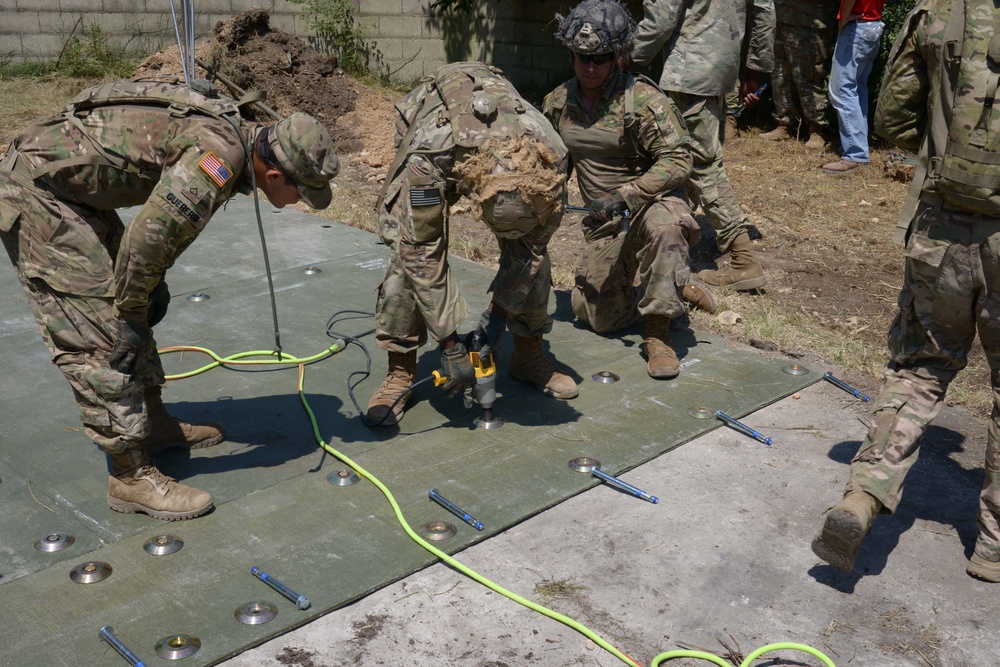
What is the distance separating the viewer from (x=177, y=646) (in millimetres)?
2715

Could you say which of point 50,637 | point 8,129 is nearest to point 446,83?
point 50,637

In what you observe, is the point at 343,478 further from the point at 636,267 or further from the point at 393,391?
the point at 636,267

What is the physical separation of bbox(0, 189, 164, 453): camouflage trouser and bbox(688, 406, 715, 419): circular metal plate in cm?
217

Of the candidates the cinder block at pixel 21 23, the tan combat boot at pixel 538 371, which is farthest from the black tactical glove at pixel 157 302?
the cinder block at pixel 21 23

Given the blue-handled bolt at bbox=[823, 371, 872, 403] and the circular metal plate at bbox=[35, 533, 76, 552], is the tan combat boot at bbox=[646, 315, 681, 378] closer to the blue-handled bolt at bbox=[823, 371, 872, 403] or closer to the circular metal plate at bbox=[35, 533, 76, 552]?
the blue-handled bolt at bbox=[823, 371, 872, 403]

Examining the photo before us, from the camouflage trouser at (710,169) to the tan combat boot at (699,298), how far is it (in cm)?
63

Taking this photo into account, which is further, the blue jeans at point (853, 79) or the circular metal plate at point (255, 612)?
the blue jeans at point (853, 79)

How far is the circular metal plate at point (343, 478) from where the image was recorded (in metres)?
3.58

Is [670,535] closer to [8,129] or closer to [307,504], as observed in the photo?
[307,504]

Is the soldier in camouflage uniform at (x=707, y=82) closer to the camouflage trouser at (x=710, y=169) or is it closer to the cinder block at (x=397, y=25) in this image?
the camouflage trouser at (x=710, y=169)

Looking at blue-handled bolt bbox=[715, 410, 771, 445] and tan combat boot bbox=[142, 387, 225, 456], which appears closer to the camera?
tan combat boot bbox=[142, 387, 225, 456]

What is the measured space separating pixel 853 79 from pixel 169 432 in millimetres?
6421

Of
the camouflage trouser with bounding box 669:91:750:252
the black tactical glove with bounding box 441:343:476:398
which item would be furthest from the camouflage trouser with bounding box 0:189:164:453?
the camouflage trouser with bounding box 669:91:750:252

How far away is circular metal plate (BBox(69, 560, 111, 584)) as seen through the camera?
9.75 ft
